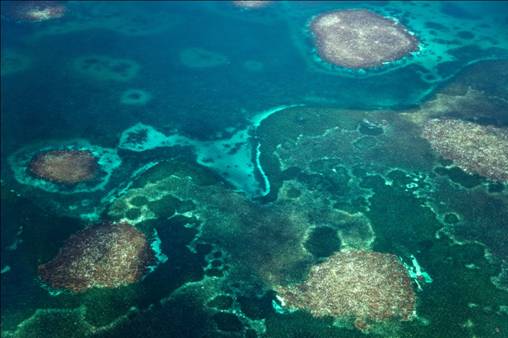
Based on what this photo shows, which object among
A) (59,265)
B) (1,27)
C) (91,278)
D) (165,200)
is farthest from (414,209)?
(1,27)

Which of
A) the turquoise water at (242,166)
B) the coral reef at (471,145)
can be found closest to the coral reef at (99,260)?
the turquoise water at (242,166)

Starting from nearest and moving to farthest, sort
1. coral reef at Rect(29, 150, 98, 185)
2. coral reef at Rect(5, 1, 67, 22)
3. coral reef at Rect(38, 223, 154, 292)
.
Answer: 1. coral reef at Rect(38, 223, 154, 292)
2. coral reef at Rect(29, 150, 98, 185)
3. coral reef at Rect(5, 1, 67, 22)

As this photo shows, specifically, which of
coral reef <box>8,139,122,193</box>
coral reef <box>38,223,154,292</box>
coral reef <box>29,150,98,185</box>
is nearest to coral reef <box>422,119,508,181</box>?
coral reef <box>38,223,154,292</box>

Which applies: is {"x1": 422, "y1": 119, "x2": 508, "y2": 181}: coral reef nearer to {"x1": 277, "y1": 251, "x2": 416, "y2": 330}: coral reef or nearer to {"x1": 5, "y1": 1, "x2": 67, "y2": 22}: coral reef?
{"x1": 277, "y1": 251, "x2": 416, "y2": 330}: coral reef

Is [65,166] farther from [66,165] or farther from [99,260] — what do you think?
[99,260]

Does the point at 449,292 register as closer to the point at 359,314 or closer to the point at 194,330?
the point at 359,314

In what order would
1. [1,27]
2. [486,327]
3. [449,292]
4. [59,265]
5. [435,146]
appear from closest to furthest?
1. [486,327]
2. [449,292]
3. [59,265]
4. [435,146]
5. [1,27]

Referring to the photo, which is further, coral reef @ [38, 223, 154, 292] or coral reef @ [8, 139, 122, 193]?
coral reef @ [8, 139, 122, 193]

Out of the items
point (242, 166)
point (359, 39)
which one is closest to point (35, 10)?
point (242, 166)
